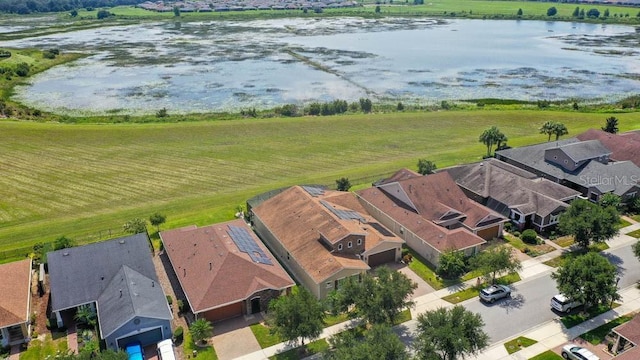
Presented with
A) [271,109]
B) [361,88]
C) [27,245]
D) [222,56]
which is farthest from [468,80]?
[27,245]

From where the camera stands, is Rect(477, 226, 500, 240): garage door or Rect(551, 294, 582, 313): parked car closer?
Rect(551, 294, 582, 313): parked car

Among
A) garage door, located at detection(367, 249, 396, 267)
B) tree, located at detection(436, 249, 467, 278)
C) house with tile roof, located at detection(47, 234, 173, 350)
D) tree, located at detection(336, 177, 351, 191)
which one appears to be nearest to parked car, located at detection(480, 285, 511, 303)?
tree, located at detection(436, 249, 467, 278)

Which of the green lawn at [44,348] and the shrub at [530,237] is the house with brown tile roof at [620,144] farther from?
the green lawn at [44,348]

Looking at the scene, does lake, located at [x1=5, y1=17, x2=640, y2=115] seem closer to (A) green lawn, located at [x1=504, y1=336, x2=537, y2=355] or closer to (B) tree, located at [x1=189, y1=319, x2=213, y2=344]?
(B) tree, located at [x1=189, y1=319, x2=213, y2=344]

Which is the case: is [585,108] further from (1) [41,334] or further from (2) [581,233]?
(1) [41,334]

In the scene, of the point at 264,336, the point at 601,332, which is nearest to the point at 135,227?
the point at 264,336

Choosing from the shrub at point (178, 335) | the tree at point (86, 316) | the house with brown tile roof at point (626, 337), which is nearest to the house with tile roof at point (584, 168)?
the house with brown tile roof at point (626, 337)
